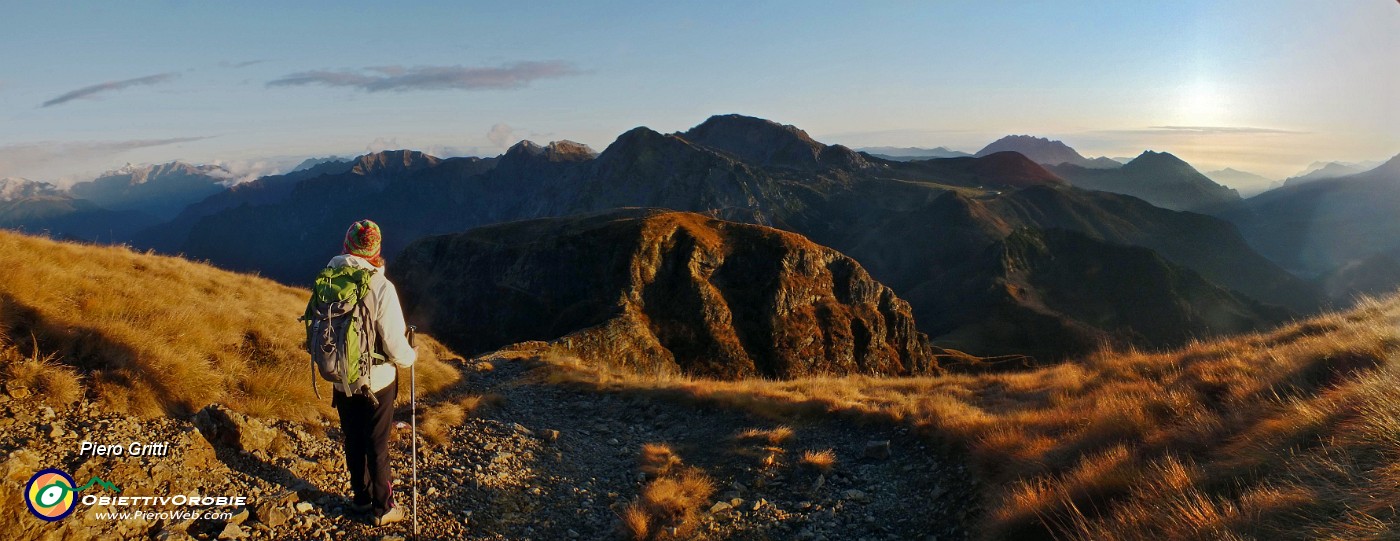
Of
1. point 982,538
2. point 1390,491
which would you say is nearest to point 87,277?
point 982,538

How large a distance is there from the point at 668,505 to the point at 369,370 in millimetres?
3386

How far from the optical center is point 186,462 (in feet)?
18.5

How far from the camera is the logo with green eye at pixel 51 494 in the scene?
4.49 meters

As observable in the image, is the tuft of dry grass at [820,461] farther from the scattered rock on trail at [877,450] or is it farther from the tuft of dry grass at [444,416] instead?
the tuft of dry grass at [444,416]

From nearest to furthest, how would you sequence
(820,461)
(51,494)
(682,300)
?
(51,494) < (820,461) < (682,300)

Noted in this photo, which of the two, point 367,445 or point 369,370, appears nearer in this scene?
point 369,370

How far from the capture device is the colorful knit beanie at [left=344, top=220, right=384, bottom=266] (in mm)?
5684

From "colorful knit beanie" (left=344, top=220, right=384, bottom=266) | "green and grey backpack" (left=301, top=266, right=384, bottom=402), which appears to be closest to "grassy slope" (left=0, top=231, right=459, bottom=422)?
"green and grey backpack" (left=301, top=266, right=384, bottom=402)

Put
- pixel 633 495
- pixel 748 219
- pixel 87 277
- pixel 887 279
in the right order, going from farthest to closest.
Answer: pixel 748 219 → pixel 887 279 → pixel 87 277 → pixel 633 495

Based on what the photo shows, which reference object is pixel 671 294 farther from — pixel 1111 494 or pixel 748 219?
pixel 748 219

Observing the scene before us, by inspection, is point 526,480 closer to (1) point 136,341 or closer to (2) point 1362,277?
(1) point 136,341

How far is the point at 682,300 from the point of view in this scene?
5266 cm

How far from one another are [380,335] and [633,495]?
3.71m

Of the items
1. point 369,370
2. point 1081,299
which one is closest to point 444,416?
point 369,370
